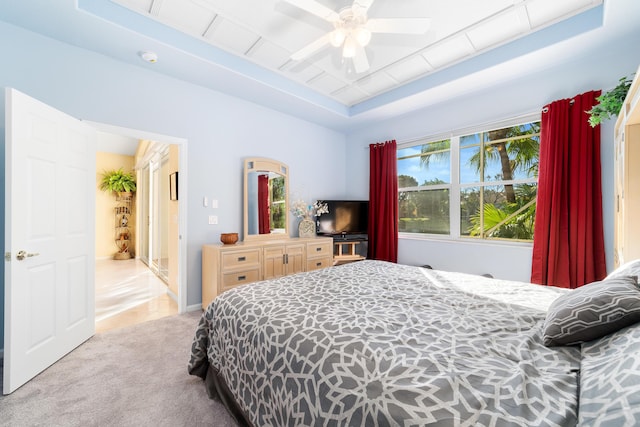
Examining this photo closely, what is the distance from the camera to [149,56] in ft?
8.65

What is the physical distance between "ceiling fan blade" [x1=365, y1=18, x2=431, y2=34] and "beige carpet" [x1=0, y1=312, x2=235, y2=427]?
109 inches

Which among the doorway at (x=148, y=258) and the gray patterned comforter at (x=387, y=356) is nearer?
the gray patterned comforter at (x=387, y=356)

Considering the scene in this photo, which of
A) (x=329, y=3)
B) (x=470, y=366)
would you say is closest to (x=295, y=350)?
(x=470, y=366)

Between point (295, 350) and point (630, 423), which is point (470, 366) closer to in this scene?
point (630, 423)

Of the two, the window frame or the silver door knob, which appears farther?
the window frame

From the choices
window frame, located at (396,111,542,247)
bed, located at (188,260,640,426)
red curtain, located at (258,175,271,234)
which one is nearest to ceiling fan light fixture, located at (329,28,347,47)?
bed, located at (188,260,640,426)

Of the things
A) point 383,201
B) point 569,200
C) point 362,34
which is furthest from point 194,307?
point 569,200

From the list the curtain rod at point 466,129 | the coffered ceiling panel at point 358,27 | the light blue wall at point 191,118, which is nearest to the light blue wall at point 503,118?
the curtain rod at point 466,129

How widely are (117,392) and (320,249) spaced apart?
2710 millimetres

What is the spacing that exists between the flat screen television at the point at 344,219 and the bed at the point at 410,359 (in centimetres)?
263

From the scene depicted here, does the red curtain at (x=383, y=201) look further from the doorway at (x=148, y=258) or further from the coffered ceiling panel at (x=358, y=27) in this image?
the doorway at (x=148, y=258)

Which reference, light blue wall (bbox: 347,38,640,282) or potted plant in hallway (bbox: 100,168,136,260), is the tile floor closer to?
potted plant in hallway (bbox: 100,168,136,260)

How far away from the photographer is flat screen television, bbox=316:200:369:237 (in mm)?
4453

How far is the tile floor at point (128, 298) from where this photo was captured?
3.01 meters
